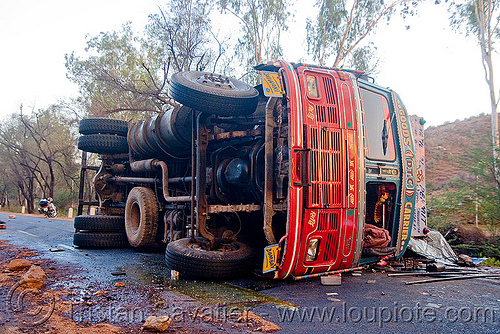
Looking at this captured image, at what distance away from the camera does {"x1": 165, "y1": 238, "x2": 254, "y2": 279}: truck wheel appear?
4102 mm

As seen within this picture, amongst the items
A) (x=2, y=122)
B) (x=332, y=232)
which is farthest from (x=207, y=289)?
(x=2, y=122)

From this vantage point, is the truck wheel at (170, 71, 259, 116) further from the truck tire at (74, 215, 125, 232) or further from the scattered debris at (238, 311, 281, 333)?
the truck tire at (74, 215, 125, 232)

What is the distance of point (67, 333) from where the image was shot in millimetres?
2393

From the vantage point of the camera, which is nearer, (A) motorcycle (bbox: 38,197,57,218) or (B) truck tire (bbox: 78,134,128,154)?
(B) truck tire (bbox: 78,134,128,154)

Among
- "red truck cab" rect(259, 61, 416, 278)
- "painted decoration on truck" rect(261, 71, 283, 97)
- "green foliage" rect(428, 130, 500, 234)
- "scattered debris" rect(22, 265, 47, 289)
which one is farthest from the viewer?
"green foliage" rect(428, 130, 500, 234)

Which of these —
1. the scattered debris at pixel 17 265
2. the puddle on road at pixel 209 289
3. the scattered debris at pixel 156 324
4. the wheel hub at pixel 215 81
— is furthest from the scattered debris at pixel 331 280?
the scattered debris at pixel 17 265

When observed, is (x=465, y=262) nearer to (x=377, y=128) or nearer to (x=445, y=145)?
(x=377, y=128)

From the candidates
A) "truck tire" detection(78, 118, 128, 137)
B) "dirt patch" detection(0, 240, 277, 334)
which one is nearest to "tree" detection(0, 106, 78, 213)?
"truck tire" detection(78, 118, 128, 137)

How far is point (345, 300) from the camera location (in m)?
3.42

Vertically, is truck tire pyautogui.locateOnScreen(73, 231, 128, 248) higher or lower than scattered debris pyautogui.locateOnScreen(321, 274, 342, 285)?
higher

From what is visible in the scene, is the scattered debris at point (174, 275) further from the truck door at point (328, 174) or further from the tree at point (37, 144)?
the tree at point (37, 144)

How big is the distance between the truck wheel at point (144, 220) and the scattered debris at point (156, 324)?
4029mm

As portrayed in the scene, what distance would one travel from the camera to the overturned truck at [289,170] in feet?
12.9

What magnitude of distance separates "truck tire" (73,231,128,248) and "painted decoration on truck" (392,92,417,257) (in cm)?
487
